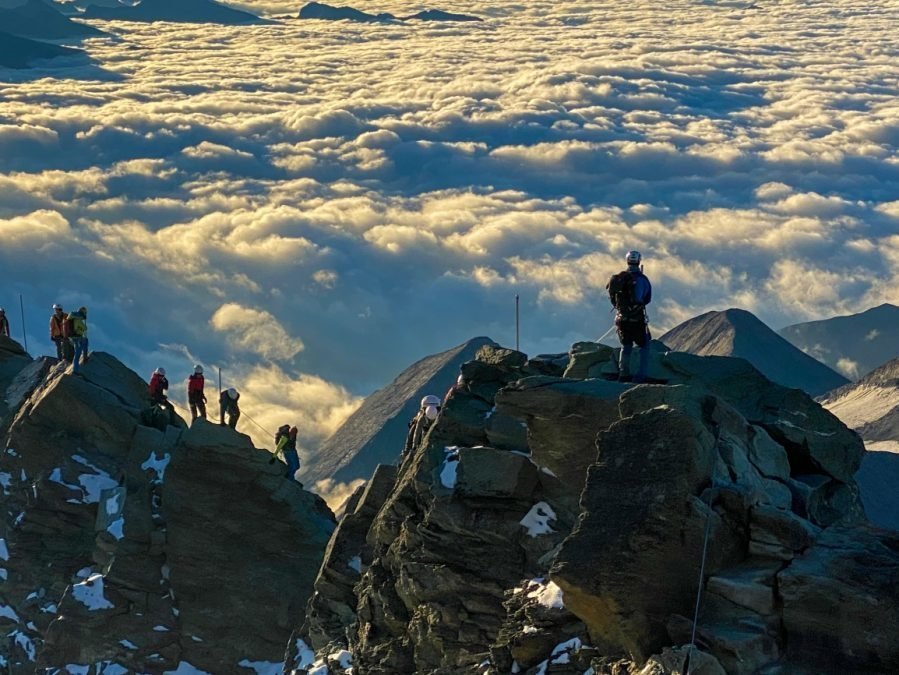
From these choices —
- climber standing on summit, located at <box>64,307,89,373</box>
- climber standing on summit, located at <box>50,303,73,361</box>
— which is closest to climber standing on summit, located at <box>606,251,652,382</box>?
climber standing on summit, located at <box>64,307,89,373</box>

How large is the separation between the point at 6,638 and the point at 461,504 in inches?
1475

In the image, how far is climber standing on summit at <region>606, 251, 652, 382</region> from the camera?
1491 inches

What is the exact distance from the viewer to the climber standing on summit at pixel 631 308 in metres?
37.9

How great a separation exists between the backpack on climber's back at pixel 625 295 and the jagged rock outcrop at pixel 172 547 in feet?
102

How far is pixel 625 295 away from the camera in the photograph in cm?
3809

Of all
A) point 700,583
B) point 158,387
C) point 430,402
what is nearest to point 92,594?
point 158,387

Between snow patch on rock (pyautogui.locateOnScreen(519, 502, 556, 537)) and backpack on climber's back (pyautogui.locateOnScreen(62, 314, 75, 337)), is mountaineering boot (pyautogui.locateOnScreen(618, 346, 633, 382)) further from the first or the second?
backpack on climber's back (pyautogui.locateOnScreen(62, 314, 75, 337))

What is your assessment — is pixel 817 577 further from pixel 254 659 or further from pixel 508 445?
pixel 254 659

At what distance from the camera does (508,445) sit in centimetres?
4275

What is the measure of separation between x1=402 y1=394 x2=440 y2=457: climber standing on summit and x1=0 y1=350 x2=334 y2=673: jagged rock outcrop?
18.1 metres

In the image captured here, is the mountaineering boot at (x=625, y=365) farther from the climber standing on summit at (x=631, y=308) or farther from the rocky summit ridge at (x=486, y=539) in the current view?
the rocky summit ridge at (x=486, y=539)

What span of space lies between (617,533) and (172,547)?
39330mm

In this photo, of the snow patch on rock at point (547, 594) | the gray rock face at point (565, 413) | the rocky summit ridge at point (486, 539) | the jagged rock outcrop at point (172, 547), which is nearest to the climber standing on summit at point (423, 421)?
the rocky summit ridge at point (486, 539)

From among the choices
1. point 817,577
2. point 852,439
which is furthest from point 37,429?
point 817,577
